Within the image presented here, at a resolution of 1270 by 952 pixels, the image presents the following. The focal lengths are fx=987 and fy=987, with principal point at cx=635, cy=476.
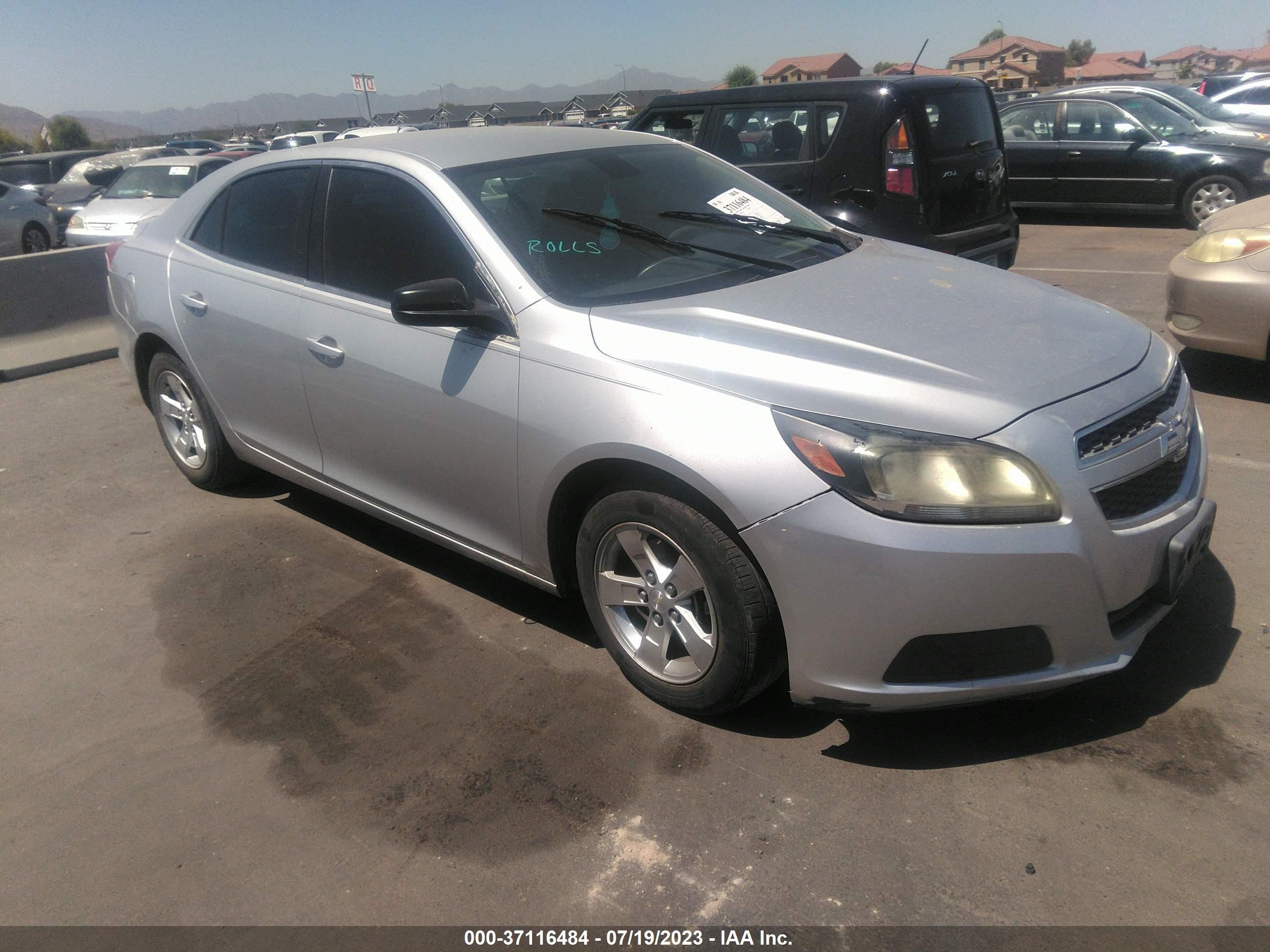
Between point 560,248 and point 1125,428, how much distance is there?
1849 millimetres

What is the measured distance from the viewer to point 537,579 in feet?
11.0

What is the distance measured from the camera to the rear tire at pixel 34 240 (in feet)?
47.0

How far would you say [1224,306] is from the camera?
5199 mm

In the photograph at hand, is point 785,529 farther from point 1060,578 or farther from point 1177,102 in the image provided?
point 1177,102

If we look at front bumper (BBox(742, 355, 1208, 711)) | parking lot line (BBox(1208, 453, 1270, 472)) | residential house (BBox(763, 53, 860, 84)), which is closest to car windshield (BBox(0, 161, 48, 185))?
parking lot line (BBox(1208, 453, 1270, 472))

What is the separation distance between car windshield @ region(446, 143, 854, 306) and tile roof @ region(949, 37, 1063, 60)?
95304mm

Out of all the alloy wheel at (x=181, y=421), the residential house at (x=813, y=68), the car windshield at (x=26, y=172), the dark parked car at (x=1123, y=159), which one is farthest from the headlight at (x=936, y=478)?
the residential house at (x=813, y=68)

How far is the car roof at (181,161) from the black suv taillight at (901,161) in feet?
32.0

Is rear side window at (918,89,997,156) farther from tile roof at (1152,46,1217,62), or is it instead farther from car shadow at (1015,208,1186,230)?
tile roof at (1152,46,1217,62)

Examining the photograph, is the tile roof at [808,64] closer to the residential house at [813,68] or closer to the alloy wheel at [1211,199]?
the residential house at [813,68]

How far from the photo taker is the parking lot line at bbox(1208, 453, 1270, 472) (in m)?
4.52

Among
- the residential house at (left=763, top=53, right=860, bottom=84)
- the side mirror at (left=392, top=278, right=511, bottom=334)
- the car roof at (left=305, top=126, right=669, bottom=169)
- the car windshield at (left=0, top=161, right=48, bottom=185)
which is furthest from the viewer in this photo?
the residential house at (left=763, top=53, right=860, bottom=84)

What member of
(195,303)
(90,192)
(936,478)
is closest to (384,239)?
(195,303)
